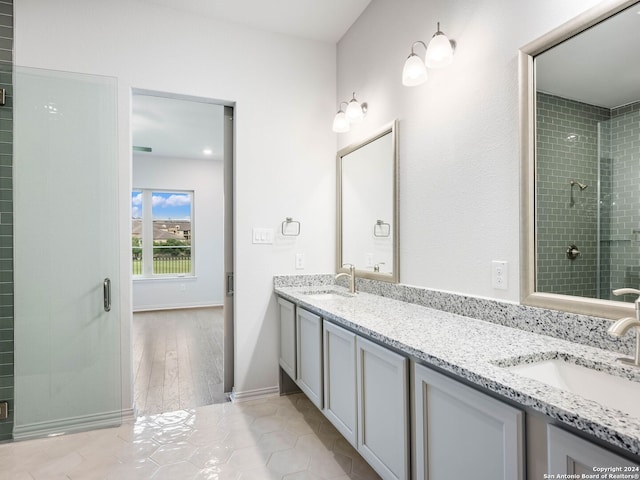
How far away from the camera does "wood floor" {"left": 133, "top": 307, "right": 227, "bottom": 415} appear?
2.77 metres

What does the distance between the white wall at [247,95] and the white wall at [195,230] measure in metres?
3.89

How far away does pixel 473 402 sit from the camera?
1.01 m

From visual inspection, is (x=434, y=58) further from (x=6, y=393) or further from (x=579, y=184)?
(x=6, y=393)

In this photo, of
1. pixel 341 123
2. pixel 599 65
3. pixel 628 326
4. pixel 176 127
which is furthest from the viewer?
pixel 176 127

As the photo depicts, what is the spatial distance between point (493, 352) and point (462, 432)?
26cm

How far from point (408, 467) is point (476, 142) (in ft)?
4.59

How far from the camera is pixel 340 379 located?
1.83 m

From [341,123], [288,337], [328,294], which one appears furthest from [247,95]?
[288,337]

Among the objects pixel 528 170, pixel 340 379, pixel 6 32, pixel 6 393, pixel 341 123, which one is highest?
pixel 6 32

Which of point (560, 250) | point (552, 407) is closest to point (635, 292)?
point (560, 250)

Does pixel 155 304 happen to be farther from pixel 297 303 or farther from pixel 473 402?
pixel 473 402

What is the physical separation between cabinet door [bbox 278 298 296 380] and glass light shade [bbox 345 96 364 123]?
4.66ft

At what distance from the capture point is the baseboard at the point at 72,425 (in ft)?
7.18

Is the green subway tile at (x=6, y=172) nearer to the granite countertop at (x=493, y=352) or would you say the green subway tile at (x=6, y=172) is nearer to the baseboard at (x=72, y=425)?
the baseboard at (x=72, y=425)
